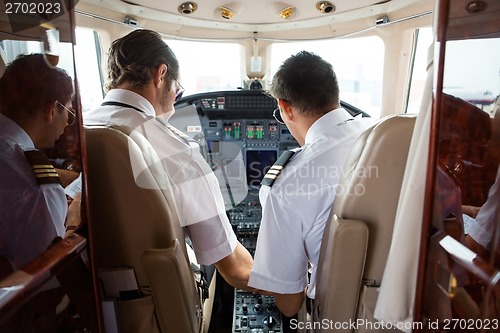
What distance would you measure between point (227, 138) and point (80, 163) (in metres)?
2.02

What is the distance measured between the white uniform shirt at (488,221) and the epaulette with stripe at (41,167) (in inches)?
35.8

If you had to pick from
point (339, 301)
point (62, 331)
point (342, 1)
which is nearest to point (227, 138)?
point (342, 1)

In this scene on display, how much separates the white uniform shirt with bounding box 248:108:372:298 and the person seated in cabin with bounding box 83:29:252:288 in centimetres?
23

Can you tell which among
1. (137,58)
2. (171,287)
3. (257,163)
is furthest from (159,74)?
(257,163)

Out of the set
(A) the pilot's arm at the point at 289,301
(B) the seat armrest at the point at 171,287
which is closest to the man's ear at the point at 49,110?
(B) the seat armrest at the point at 171,287

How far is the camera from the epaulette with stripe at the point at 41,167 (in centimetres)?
77

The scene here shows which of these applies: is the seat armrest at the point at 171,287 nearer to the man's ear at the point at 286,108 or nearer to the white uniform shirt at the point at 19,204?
the white uniform shirt at the point at 19,204

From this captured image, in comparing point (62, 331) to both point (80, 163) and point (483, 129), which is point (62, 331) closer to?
point (80, 163)

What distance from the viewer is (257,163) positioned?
9.60 ft

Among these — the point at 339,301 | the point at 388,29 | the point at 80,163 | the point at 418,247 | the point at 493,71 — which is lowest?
A: the point at 339,301

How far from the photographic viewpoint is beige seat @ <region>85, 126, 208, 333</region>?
3.35ft

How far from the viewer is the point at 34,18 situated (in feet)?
2.52

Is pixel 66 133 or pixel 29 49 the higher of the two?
pixel 29 49

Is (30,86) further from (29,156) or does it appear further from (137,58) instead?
(137,58)
